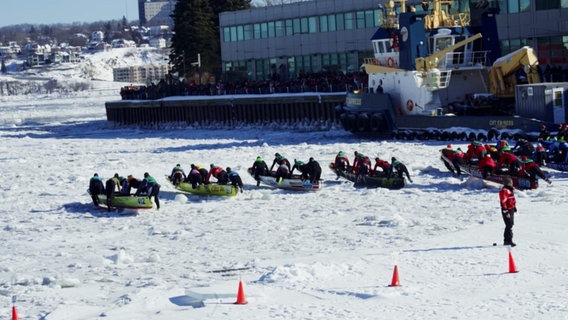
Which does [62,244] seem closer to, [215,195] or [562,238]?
[215,195]

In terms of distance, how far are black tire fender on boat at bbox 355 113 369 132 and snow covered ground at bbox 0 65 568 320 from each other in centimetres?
1164

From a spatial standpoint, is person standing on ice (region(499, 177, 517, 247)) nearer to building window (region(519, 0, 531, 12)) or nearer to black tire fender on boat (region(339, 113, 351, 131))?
black tire fender on boat (region(339, 113, 351, 131))

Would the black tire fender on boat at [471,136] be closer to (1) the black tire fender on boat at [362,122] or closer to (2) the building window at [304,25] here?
(1) the black tire fender on boat at [362,122]

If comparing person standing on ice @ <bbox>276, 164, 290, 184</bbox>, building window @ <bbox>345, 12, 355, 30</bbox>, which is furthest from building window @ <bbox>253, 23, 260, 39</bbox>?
person standing on ice @ <bbox>276, 164, 290, 184</bbox>

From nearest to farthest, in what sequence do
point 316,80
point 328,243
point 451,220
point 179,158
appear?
point 328,243 < point 451,220 < point 179,158 < point 316,80

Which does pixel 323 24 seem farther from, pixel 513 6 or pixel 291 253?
pixel 291 253

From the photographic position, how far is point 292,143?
49.0 m

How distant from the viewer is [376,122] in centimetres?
4778

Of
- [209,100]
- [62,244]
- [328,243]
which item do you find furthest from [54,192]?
[209,100]

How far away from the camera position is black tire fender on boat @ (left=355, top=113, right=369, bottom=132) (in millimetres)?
48375

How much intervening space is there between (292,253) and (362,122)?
1115 inches

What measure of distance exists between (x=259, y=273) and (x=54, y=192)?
16376 mm

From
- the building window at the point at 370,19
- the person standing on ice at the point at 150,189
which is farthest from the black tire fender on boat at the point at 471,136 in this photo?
the building window at the point at 370,19

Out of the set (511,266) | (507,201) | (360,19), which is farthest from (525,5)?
(511,266)
